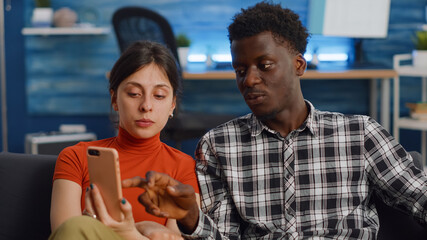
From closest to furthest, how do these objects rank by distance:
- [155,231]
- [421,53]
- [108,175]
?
[108,175]
[155,231]
[421,53]

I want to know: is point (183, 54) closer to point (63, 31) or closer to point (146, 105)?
point (63, 31)

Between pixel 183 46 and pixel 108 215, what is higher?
pixel 183 46

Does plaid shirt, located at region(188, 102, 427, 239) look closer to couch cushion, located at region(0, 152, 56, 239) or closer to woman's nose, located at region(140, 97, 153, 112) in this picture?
woman's nose, located at region(140, 97, 153, 112)

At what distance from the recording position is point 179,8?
13.0ft

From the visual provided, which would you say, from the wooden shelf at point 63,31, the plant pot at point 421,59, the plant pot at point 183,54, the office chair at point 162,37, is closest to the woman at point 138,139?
the office chair at point 162,37

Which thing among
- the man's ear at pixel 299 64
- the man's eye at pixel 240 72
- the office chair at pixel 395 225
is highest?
the man's ear at pixel 299 64

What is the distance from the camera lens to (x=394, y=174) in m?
1.30

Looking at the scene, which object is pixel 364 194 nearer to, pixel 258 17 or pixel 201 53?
pixel 258 17

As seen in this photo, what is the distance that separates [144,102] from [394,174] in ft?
2.01

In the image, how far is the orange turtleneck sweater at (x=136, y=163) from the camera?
131 cm

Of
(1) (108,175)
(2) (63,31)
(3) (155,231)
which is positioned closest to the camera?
(1) (108,175)

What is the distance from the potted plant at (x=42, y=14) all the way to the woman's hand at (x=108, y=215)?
295cm

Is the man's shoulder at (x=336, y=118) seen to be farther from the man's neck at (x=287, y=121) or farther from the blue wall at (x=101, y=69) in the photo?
the blue wall at (x=101, y=69)

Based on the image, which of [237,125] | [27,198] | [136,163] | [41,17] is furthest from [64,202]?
[41,17]
